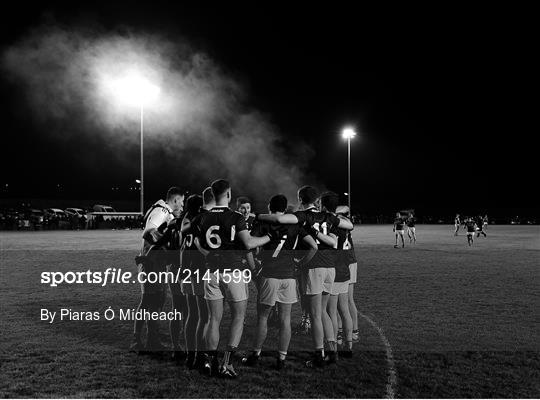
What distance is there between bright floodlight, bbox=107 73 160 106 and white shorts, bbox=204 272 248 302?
2226 centimetres

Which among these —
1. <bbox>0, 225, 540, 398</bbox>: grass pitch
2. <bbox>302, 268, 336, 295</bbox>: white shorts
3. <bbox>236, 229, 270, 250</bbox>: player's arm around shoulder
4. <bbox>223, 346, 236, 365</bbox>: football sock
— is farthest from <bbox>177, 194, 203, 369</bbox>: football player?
<bbox>302, 268, 336, 295</bbox>: white shorts

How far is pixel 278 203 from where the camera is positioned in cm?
591

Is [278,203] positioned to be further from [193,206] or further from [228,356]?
[228,356]

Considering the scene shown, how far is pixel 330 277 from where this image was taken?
20.0 feet

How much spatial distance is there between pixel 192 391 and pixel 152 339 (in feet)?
Result: 5.26

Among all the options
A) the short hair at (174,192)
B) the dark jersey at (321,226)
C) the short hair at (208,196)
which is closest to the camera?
the short hair at (208,196)

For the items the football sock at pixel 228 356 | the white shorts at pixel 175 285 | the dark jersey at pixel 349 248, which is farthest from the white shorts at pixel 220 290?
the dark jersey at pixel 349 248

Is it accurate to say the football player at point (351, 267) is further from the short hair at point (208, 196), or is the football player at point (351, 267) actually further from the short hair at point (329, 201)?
the short hair at point (208, 196)

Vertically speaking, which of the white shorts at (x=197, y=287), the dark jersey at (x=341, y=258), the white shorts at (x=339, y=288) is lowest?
the white shorts at (x=339, y=288)

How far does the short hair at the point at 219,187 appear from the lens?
5.39 meters

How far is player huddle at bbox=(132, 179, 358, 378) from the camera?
17.9 ft

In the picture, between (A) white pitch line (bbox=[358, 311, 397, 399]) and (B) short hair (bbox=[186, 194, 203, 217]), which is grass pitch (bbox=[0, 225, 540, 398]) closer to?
(A) white pitch line (bbox=[358, 311, 397, 399])

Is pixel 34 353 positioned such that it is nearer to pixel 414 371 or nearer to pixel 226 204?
pixel 226 204

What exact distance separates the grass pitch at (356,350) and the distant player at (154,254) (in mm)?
364
